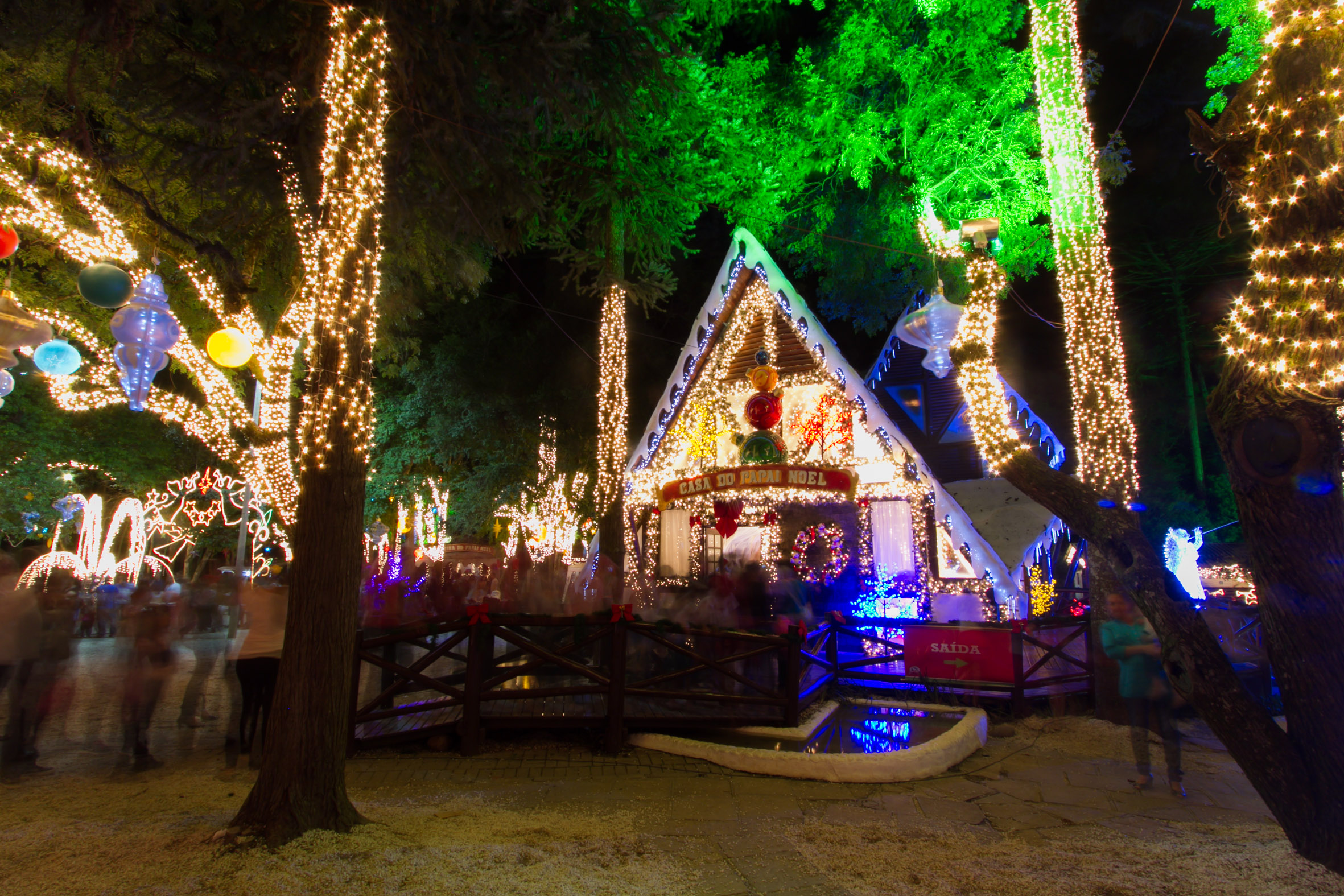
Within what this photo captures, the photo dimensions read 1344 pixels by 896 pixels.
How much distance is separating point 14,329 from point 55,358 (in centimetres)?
115

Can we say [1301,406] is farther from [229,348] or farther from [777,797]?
[229,348]

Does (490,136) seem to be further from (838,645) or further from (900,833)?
(838,645)

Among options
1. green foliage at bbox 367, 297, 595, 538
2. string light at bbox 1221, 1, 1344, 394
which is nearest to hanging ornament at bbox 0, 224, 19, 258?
string light at bbox 1221, 1, 1344, 394

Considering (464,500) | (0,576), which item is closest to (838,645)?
(0,576)

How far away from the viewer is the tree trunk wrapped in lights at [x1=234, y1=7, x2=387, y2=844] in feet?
14.3

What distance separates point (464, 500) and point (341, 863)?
2003 centimetres

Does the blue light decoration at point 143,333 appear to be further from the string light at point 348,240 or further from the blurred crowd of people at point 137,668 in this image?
the string light at point 348,240

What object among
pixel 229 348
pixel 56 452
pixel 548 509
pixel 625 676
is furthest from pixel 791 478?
pixel 56 452

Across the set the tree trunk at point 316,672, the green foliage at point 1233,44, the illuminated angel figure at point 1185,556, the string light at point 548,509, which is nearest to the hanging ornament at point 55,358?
the tree trunk at point 316,672

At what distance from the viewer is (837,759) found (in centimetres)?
641

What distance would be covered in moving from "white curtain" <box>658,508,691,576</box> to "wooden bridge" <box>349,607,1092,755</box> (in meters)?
6.85

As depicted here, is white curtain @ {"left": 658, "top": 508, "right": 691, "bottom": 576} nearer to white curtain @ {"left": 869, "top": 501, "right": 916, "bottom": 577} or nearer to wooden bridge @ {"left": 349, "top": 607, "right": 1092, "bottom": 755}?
white curtain @ {"left": 869, "top": 501, "right": 916, "bottom": 577}

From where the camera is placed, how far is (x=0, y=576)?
629 centimetres

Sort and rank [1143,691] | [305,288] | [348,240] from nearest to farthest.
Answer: [348,240] → [1143,691] → [305,288]
